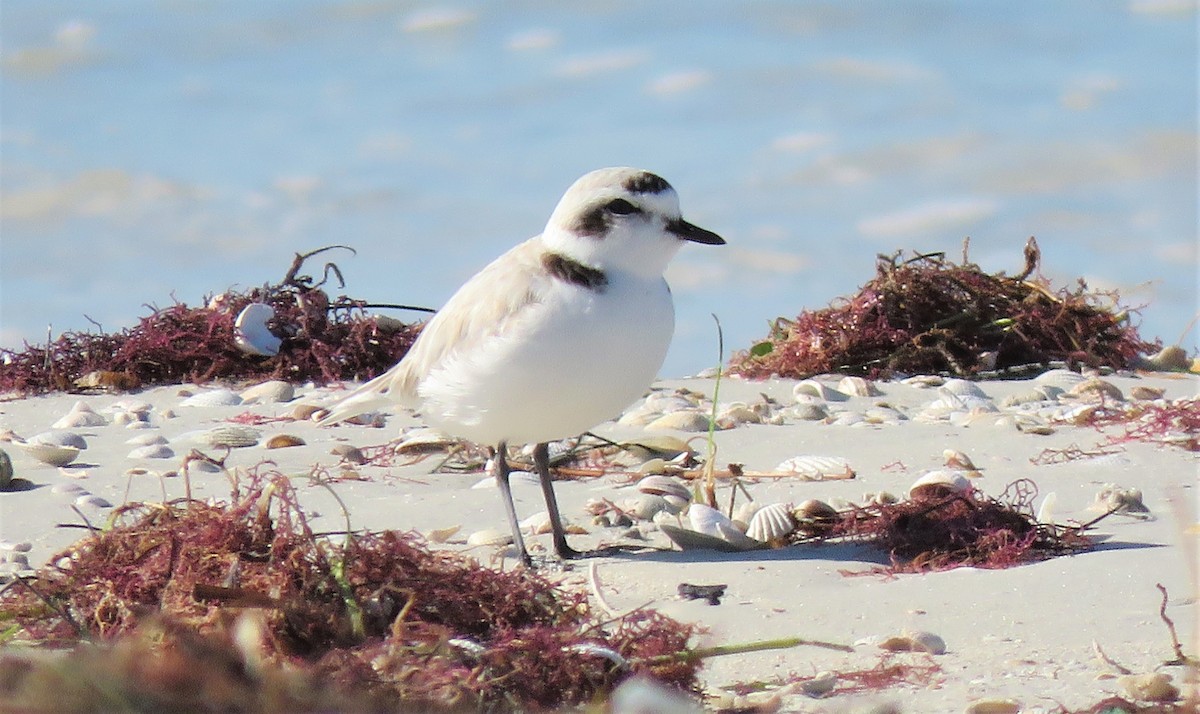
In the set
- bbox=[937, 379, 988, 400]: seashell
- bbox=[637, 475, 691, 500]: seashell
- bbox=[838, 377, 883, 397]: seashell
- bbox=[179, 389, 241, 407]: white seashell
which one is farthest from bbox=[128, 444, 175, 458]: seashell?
bbox=[937, 379, 988, 400]: seashell

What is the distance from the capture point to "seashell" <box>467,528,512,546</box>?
5.10 metres

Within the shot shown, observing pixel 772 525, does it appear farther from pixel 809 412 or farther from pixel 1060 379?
pixel 1060 379

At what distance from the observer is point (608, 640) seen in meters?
Result: 3.19

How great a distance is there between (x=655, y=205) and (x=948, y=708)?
2385mm

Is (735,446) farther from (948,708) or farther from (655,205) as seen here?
(948,708)

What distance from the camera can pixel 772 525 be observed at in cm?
497

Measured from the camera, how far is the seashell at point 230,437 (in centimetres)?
652

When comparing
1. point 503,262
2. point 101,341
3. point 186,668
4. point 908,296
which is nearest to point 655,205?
point 503,262

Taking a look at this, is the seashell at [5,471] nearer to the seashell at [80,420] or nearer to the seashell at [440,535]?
the seashell at [80,420]

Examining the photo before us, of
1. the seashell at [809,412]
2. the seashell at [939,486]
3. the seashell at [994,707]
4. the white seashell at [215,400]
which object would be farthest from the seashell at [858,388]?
the seashell at [994,707]

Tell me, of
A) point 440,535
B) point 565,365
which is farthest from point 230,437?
point 565,365

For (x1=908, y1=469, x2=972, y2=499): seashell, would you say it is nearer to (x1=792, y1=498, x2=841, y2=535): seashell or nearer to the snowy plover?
(x1=792, y1=498, x2=841, y2=535): seashell

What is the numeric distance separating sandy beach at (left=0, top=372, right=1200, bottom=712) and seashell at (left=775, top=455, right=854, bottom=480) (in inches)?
1.7

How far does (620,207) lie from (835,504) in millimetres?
1492
